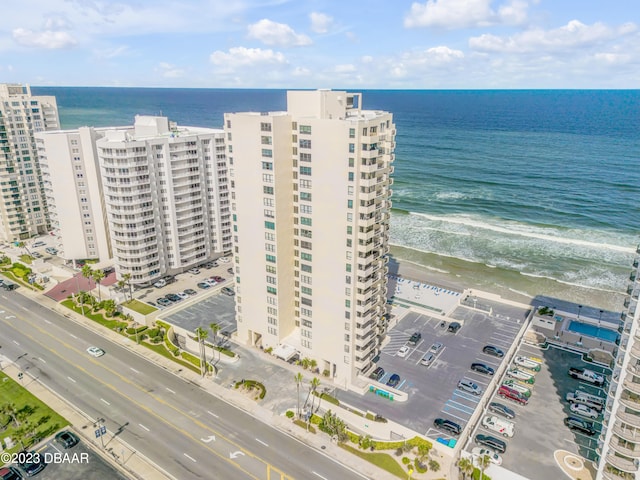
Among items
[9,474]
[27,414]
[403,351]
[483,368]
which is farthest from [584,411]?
[27,414]

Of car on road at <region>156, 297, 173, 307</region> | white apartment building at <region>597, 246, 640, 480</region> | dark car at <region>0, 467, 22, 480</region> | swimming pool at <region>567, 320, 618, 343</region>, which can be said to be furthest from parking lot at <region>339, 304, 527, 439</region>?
car on road at <region>156, 297, 173, 307</region>

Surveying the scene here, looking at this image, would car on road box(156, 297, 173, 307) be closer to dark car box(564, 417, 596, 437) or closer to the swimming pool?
dark car box(564, 417, 596, 437)

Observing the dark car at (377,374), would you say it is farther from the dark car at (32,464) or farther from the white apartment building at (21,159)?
the white apartment building at (21,159)

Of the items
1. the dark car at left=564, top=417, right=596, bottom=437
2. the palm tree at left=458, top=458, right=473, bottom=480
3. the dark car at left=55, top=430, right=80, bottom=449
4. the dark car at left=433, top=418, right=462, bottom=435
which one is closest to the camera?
the palm tree at left=458, top=458, right=473, bottom=480

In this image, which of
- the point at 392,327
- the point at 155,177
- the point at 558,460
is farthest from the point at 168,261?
the point at 558,460

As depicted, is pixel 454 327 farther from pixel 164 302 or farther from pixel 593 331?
pixel 164 302

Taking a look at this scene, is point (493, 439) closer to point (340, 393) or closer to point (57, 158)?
point (340, 393)
